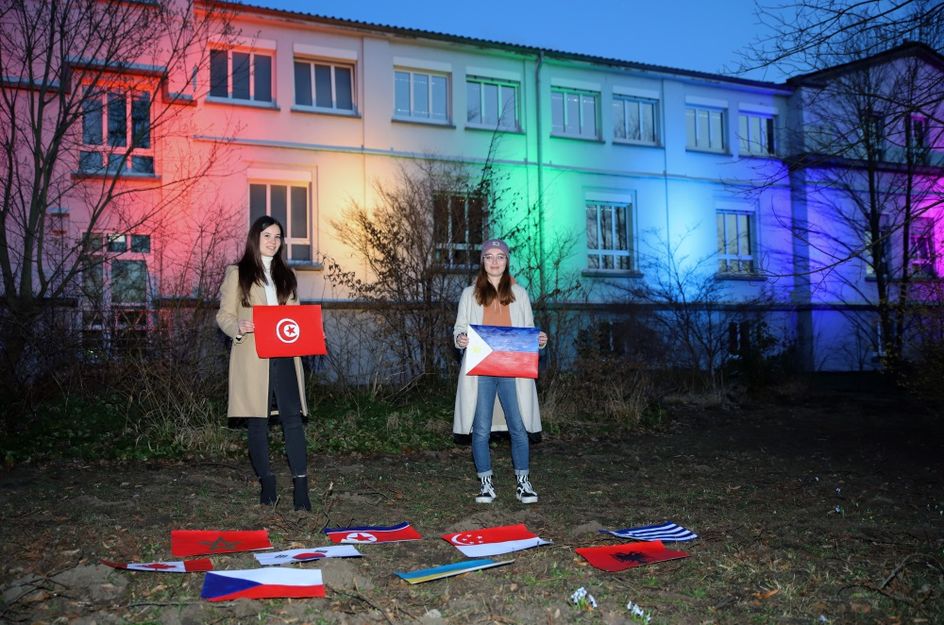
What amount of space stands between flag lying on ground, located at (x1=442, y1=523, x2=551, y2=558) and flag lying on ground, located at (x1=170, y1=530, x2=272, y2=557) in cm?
113

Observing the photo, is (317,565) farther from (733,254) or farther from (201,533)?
(733,254)

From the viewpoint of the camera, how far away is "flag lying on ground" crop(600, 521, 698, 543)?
464 centimetres

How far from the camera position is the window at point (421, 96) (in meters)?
18.9

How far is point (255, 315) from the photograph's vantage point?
16.7 feet

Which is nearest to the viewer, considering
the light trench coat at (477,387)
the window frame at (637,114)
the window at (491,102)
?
the light trench coat at (477,387)

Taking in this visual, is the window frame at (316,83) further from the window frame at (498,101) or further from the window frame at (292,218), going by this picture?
the window frame at (498,101)

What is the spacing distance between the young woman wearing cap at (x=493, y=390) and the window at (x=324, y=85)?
13261 mm

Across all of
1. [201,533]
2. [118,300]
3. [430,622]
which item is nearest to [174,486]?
[201,533]

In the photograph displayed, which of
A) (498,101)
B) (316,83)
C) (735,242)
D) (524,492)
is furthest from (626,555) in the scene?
(735,242)

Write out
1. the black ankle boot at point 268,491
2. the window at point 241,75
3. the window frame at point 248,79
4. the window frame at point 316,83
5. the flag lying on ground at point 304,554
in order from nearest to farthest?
the flag lying on ground at point 304,554 → the black ankle boot at point 268,491 → the window frame at point 248,79 → the window at point 241,75 → the window frame at point 316,83

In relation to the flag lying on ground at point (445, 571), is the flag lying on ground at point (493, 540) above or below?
below

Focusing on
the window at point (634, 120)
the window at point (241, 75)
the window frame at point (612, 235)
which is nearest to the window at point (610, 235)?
the window frame at point (612, 235)

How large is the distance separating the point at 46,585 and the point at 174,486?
288cm

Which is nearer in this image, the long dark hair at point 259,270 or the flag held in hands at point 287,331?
the flag held in hands at point 287,331
